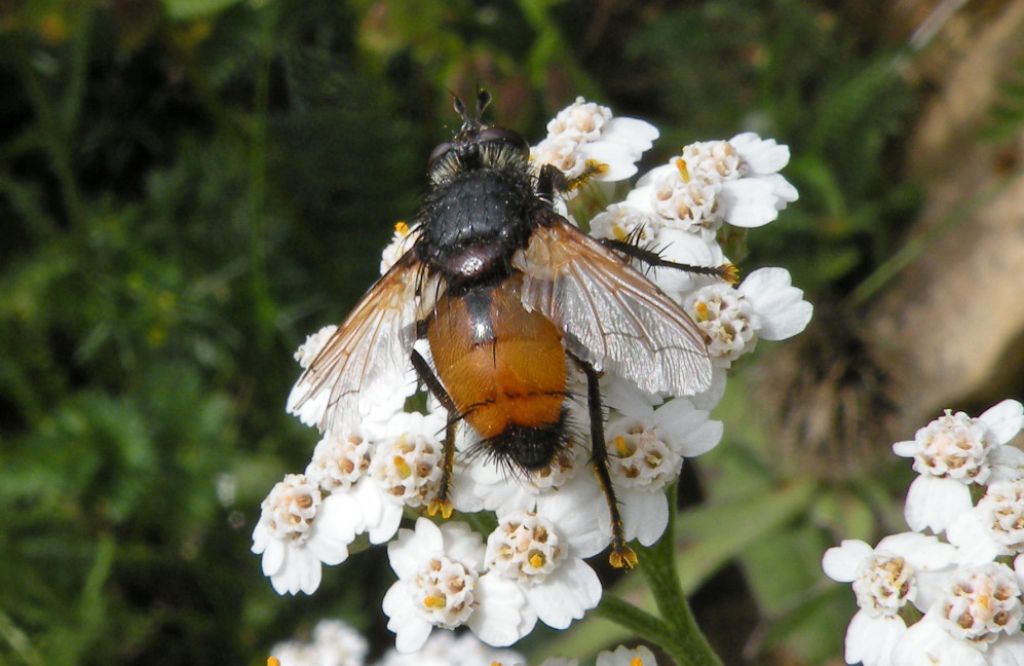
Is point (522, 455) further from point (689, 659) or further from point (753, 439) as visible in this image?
point (753, 439)

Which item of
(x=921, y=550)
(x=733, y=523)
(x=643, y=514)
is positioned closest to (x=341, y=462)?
(x=643, y=514)

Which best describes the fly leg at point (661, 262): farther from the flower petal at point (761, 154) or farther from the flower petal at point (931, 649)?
the flower petal at point (931, 649)

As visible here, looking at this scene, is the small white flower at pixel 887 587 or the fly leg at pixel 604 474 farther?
the fly leg at pixel 604 474

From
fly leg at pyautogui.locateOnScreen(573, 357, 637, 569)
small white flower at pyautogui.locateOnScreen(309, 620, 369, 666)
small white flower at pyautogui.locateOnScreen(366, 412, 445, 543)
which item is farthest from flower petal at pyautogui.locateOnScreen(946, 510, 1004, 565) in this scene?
small white flower at pyautogui.locateOnScreen(309, 620, 369, 666)

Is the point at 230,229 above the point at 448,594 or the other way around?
above

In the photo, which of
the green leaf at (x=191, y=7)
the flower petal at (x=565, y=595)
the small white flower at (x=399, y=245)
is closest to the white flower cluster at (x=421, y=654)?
the flower petal at (x=565, y=595)

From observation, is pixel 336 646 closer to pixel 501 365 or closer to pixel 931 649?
pixel 501 365
